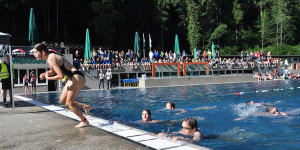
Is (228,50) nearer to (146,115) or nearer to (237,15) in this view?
(237,15)

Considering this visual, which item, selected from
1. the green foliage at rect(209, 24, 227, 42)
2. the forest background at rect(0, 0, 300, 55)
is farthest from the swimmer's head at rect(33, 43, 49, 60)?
the green foliage at rect(209, 24, 227, 42)

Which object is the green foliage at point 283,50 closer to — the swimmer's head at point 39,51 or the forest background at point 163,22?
the forest background at point 163,22

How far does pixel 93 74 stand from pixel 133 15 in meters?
27.6

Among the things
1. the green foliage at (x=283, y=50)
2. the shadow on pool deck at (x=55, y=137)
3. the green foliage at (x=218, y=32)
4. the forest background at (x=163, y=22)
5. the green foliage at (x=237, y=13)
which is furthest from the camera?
the green foliage at (x=237, y=13)

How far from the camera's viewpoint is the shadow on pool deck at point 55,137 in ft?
13.3

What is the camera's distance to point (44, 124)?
5.91 metres

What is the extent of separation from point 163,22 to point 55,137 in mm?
45119

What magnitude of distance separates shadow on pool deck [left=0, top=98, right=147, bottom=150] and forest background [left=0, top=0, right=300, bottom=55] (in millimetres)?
31654

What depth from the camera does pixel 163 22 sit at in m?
48.4

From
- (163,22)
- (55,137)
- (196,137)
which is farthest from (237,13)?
(55,137)

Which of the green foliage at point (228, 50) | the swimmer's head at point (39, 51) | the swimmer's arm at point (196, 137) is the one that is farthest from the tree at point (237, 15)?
the swimmer's head at point (39, 51)

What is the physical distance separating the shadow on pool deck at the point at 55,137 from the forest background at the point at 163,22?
31.7 meters

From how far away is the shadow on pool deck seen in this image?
4059mm

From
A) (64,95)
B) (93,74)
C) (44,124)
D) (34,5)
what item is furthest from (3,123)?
(34,5)
